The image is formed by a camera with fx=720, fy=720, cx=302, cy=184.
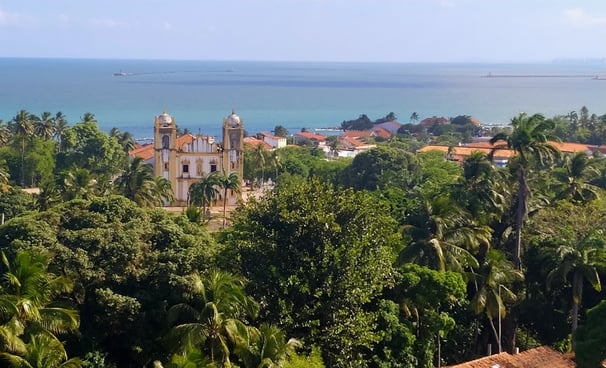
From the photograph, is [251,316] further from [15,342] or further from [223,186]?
[223,186]

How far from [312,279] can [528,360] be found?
784cm

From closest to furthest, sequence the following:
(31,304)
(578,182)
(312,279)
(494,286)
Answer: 1. (31,304)
2. (312,279)
3. (494,286)
4. (578,182)

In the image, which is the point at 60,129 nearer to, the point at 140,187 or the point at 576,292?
the point at 140,187

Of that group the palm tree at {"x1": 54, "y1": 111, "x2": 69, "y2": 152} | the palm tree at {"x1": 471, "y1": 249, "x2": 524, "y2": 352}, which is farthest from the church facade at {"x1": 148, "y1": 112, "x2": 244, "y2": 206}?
the palm tree at {"x1": 471, "y1": 249, "x2": 524, "y2": 352}

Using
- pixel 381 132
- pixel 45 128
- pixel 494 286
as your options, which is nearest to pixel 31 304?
pixel 494 286

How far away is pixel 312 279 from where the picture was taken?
18.8m

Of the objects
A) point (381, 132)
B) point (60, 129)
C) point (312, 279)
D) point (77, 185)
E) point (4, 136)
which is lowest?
point (381, 132)

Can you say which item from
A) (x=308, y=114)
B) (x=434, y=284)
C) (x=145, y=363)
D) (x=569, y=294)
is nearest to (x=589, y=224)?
(x=569, y=294)

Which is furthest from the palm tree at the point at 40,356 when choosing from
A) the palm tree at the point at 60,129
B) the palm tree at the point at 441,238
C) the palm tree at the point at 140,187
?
the palm tree at the point at 60,129

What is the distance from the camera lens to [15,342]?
13.7 metres

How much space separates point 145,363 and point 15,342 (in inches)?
186

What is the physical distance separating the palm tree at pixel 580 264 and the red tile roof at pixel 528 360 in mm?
1025

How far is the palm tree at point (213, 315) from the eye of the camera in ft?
50.6

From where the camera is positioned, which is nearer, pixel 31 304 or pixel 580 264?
pixel 31 304
